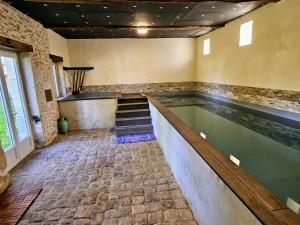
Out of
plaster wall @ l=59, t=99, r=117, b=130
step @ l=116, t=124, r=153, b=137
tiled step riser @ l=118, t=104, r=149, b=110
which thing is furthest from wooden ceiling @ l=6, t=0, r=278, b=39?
step @ l=116, t=124, r=153, b=137

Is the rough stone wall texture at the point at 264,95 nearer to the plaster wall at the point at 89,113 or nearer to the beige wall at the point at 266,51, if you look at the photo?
the beige wall at the point at 266,51

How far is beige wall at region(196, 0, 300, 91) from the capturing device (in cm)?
405

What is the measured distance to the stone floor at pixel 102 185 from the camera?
230 centimetres

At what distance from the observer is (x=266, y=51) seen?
15.7 ft

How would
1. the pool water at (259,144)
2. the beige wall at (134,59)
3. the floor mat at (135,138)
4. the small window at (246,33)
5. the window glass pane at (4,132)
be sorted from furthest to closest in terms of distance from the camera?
the beige wall at (134,59) < the small window at (246,33) < the floor mat at (135,138) < the window glass pane at (4,132) < the pool water at (259,144)

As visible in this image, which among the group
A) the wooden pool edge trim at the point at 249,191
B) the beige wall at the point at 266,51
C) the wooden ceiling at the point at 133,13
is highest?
the wooden ceiling at the point at 133,13

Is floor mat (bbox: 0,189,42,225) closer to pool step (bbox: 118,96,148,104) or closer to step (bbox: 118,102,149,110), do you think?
step (bbox: 118,102,149,110)

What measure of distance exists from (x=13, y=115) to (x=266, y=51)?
6022mm

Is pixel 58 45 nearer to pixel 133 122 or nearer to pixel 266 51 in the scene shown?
pixel 133 122

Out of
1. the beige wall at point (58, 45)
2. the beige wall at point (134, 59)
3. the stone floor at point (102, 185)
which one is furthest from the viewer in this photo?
the beige wall at point (134, 59)

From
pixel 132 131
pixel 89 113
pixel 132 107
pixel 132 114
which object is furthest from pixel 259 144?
pixel 89 113

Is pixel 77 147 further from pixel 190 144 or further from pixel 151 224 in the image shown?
pixel 190 144

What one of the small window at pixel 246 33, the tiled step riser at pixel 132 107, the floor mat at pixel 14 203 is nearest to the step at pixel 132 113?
the tiled step riser at pixel 132 107

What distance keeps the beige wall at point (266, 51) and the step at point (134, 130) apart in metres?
3.25
